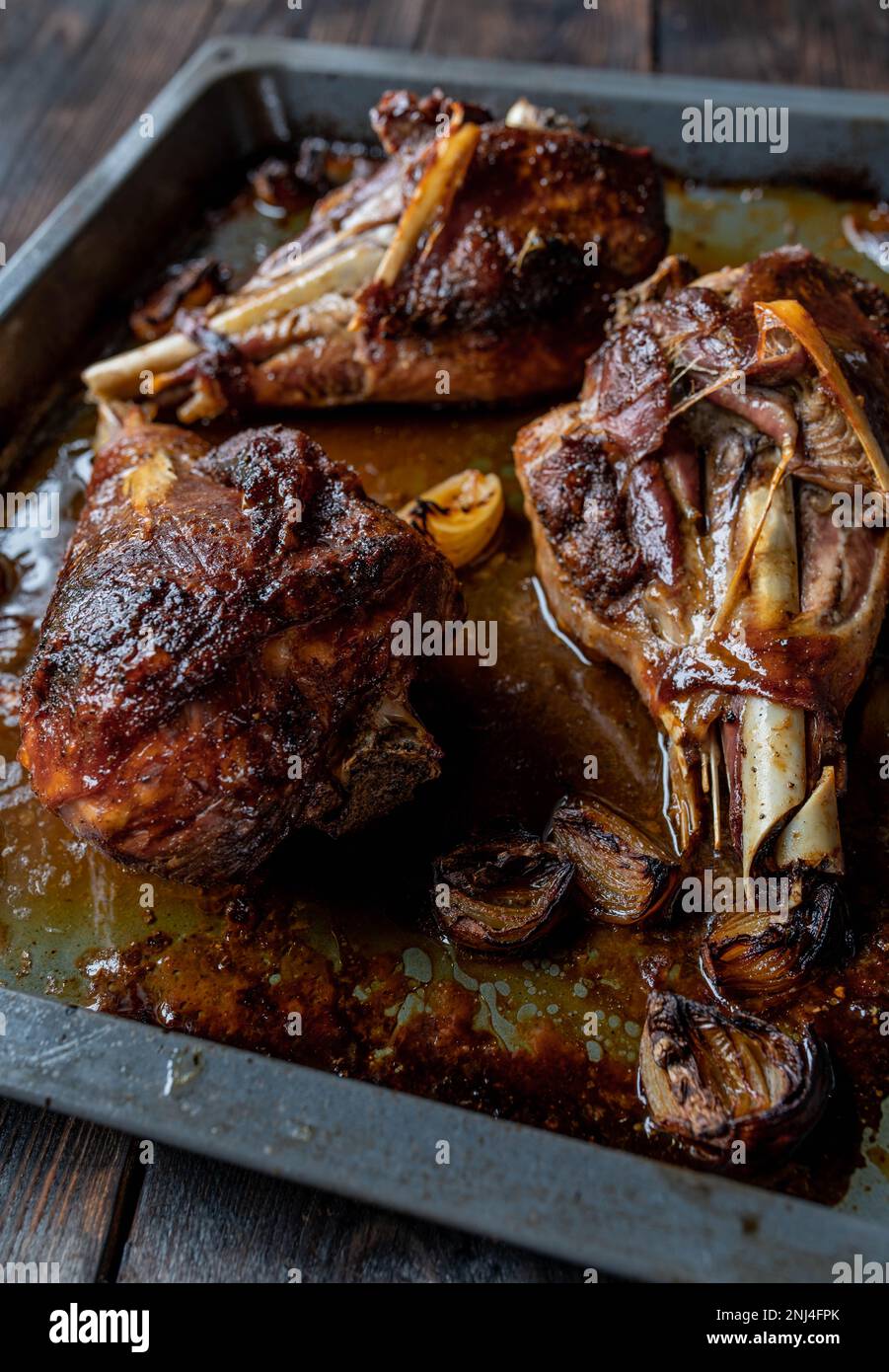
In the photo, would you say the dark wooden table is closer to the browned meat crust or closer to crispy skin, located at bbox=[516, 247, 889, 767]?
the browned meat crust

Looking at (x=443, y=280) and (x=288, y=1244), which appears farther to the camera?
(x=443, y=280)

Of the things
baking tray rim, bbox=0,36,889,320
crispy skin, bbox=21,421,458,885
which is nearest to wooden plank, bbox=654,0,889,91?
baking tray rim, bbox=0,36,889,320

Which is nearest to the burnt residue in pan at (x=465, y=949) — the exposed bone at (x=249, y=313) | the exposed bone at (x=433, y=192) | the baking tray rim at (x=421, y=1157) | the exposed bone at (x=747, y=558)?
the baking tray rim at (x=421, y=1157)

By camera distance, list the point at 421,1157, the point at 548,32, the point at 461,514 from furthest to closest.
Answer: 1. the point at 548,32
2. the point at 461,514
3. the point at 421,1157

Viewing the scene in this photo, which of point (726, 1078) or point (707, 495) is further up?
point (707, 495)

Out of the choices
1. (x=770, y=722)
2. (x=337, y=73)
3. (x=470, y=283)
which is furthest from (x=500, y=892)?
(x=337, y=73)

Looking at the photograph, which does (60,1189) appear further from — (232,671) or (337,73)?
(337,73)
